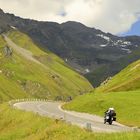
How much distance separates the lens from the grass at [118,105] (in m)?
75.2

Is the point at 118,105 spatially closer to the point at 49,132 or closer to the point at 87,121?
the point at 87,121

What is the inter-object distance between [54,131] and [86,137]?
26.4 ft

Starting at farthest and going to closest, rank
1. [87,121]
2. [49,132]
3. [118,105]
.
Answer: [118,105] → [87,121] → [49,132]

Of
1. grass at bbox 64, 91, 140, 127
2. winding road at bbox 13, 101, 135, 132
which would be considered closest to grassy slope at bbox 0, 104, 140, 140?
winding road at bbox 13, 101, 135, 132

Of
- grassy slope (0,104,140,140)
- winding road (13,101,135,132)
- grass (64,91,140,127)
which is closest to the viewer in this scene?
grassy slope (0,104,140,140)

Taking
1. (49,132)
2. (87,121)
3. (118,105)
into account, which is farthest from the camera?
(118,105)

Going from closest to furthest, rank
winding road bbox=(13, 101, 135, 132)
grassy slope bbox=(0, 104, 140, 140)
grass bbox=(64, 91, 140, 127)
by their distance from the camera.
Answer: grassy slope bbox=(0, 104, 140, 140), winding road bbox=(13, 101, 135, 132), grass bbox=(64, 91, 140, 127)

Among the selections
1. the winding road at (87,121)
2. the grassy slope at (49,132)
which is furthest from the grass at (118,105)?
the grassy slope at (49,132)

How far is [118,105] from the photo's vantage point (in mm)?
87438

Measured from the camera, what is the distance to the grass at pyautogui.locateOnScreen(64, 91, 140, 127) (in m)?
75.2

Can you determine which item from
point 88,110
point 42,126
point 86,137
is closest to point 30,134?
point 42,126

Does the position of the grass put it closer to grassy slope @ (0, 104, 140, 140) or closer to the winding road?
the winding road

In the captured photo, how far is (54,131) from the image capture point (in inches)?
1796

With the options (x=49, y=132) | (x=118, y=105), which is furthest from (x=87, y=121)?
(x=49, y=132)
